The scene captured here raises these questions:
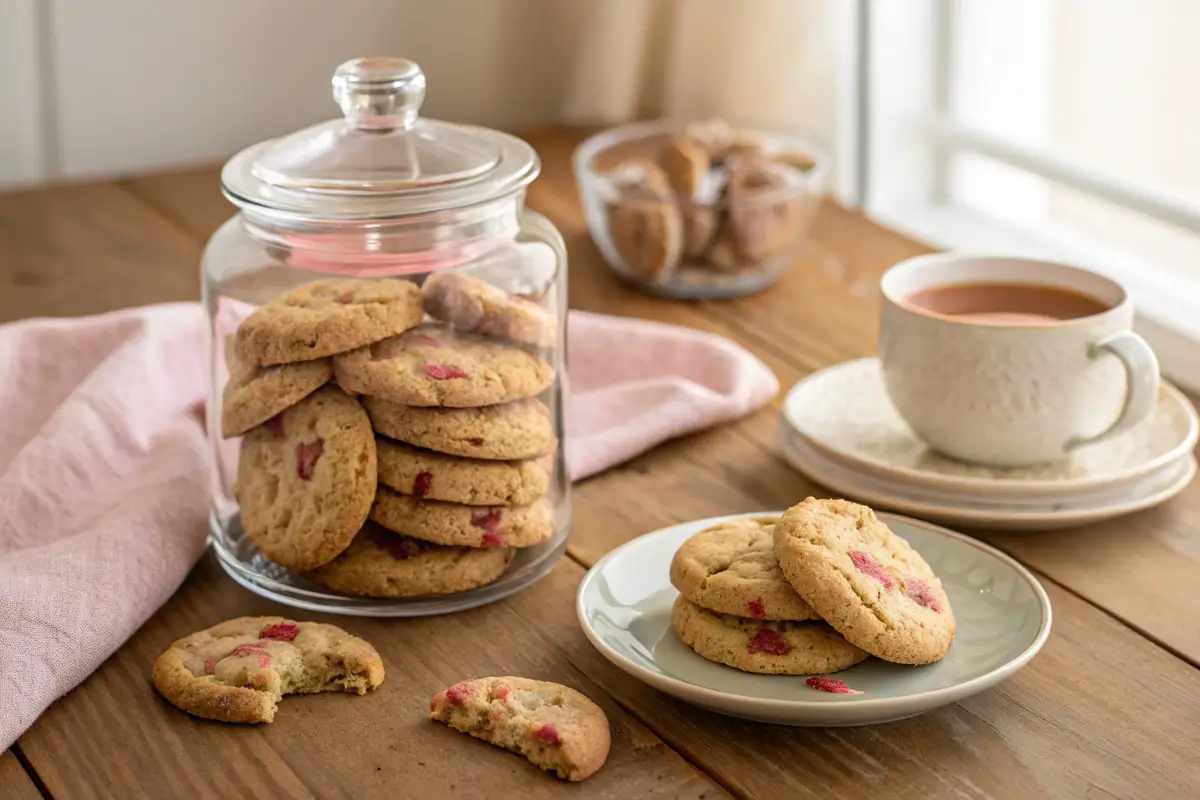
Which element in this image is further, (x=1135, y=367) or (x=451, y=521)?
(x=1135, y=367)

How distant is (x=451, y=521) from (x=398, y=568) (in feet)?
0.16

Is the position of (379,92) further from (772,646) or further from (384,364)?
(772,646)

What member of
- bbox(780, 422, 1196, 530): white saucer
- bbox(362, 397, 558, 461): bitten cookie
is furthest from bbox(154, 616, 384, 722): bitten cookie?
bbox(780, 422, 1196, 530): white saucer

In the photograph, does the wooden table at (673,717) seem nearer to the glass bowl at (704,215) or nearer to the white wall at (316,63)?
the glass bowl at (704,215)

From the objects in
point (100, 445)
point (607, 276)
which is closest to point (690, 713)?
point (100, 445)

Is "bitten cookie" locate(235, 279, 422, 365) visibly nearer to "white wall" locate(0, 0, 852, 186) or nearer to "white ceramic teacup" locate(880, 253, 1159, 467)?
"white ceramic teacup" locate(880, 253, 1159, 467)

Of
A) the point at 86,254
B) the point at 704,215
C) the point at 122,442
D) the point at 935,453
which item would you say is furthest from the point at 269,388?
the point at 86,254

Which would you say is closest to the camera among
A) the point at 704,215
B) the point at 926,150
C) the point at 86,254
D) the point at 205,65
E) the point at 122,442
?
the point at 122,442

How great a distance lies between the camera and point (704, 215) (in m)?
1.38

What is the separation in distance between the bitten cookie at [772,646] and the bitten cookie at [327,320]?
0.82 feet

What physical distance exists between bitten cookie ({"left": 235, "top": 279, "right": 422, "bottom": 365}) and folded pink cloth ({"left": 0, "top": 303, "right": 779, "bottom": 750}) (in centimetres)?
15

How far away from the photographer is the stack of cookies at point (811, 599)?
2.43ft

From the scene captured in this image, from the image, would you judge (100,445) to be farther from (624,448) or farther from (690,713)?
(690,713)

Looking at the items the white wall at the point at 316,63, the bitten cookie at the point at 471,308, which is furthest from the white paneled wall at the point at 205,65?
the bitten cookie at the point at 471,308
